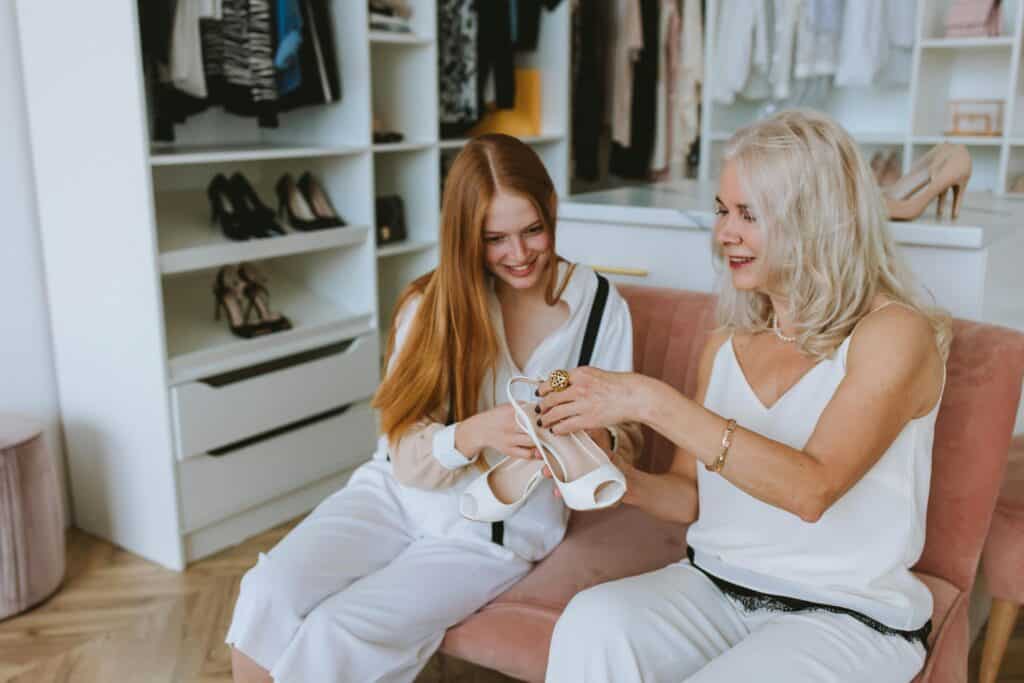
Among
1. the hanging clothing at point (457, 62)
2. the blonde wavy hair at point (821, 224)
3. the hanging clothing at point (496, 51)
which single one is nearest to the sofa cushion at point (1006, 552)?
the blonde wavy hair at point (821, 224)

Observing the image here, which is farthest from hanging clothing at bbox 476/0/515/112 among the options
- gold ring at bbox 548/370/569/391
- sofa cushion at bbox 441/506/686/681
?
gold ring at bbox 548/370/569/391

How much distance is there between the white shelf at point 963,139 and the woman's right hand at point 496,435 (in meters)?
3.19

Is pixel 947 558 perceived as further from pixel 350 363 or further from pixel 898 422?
pixel 350 363

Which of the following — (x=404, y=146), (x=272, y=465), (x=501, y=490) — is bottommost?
(x=272, y=465)

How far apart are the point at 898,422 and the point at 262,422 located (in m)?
1.95

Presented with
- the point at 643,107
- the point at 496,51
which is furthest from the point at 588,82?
the point at 496,51

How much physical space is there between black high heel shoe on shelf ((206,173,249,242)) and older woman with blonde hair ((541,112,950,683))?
→ 5.54ft

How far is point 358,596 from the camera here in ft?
4.92

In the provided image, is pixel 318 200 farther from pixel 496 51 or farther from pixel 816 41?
pixel 816 41

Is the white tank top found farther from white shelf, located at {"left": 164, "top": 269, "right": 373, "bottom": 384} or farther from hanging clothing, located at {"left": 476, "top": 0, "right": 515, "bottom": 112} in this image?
hanging clothing, located at {"left": 476, "top": 0, "right": 515, "bottom": 112}

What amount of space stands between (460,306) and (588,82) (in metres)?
3.05

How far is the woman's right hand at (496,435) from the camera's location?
4.78 ft

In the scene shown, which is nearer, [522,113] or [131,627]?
[131,627]

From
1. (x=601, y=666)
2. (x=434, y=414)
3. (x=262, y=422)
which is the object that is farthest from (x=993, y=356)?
(x=262, y=422)
